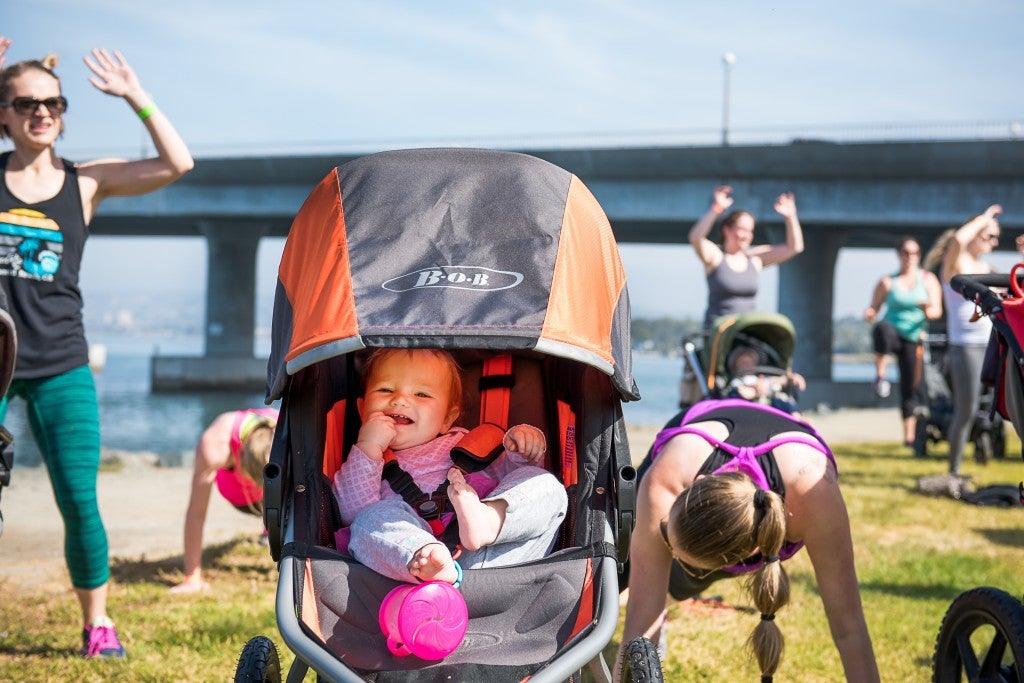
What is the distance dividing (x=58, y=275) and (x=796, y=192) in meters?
28.5

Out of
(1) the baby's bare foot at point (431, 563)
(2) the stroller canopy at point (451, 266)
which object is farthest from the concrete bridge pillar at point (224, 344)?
(1) the baby's bare foot at point (431, 563)

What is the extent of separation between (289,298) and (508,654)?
119cm

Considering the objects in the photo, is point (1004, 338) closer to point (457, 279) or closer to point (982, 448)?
point (457, 279)

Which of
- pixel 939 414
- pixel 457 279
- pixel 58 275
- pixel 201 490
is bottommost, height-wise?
pixel 939 414

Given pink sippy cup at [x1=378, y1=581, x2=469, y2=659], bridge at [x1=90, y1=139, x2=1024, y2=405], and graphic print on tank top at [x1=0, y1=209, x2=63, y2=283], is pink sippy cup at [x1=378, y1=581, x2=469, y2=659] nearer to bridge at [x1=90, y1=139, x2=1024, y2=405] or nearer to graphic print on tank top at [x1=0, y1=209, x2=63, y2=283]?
graphic print on tank top at [x1=0, y1=209, x2=63, y2=283]

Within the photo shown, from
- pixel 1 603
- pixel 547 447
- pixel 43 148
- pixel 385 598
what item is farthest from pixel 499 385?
pixel 1 603

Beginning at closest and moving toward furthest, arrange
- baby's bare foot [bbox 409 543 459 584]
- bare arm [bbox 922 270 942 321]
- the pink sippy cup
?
1. the pink sippy cup
2. baby's bare foot [bbox 409 543 459 584]
3. bare arm [bbox 922 270 942 321]

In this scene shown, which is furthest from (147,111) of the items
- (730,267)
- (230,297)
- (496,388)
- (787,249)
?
(230,297)

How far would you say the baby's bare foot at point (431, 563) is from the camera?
272 cm

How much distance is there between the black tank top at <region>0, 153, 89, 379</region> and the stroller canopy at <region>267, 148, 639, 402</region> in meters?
1.27

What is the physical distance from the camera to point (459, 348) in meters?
3.09

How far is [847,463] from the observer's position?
36.1ft

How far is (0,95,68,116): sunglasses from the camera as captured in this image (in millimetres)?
4066

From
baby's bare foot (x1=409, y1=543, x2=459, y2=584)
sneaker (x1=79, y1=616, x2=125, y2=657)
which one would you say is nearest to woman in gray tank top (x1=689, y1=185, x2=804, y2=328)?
sneaker (x1=79, y1=616, x2=125, y2=657)
